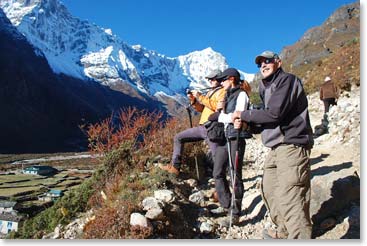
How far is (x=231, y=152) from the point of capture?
4.91m

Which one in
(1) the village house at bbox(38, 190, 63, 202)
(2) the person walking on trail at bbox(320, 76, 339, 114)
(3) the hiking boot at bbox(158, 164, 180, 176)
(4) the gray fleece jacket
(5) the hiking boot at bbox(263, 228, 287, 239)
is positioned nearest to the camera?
(4) the gray fleece jacket

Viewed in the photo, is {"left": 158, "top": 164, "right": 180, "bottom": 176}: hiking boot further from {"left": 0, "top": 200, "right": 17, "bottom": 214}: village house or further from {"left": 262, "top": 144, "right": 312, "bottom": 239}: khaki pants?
{"left": 262, "top": 144, "right": 312, "bottom": 239}: khaki pants

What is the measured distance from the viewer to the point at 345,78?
1058 centimetres

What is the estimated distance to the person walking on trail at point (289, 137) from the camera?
349 centimetres

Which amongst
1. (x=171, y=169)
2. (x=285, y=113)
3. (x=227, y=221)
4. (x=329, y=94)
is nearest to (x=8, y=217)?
(x=171, y=169)

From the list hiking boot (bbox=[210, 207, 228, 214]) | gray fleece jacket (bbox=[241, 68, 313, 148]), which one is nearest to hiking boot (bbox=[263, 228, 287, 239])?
gray fleece jacket (bbox=[241, 68, 313, 148])

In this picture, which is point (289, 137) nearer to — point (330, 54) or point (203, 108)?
point (203, 108)

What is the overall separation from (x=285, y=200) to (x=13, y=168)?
5.46 metres

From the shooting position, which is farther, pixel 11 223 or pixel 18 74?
pixel 18 74

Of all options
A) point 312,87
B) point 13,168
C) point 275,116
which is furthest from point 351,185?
point 312,87

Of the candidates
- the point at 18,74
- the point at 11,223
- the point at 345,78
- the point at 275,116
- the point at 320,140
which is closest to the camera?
the point at 275,116

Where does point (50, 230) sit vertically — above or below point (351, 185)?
below

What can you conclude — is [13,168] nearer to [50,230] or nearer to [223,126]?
[50,230]

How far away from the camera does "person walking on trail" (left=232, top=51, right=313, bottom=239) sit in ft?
11.4
